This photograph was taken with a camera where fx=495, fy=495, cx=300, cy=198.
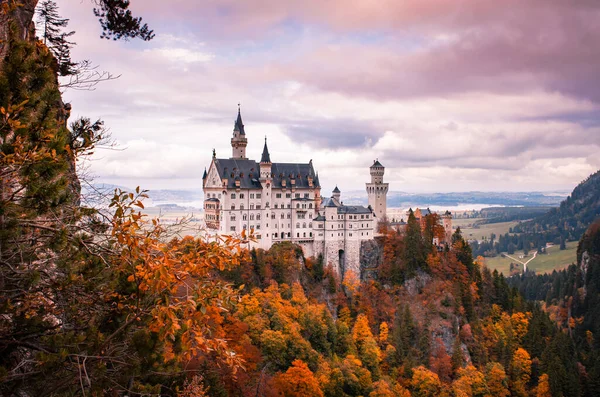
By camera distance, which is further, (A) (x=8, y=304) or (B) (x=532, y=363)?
(B) (x=532, y=363)

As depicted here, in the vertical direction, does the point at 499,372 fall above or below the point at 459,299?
below

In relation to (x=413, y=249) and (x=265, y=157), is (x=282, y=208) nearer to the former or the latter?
(x=265, y=157)

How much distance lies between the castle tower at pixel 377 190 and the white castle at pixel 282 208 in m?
3.98

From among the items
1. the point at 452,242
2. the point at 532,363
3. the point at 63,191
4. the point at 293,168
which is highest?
the point at 293,168

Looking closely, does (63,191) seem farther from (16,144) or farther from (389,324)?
(389,324)

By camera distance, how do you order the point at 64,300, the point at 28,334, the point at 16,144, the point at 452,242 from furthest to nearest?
the point at 452,242
the point at 64,300
the point at 28,334
the point at 16,144

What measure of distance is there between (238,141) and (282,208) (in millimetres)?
13157

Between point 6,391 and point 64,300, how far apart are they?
92.2 inches

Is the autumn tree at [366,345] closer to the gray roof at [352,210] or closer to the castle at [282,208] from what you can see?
the castle at [282,208]

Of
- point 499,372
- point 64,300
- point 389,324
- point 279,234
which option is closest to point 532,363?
point 499,372

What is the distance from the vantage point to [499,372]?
67.2 metres

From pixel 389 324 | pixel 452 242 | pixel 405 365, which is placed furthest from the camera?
pixel 452 242

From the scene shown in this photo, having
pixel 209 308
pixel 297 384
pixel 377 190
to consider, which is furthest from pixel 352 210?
pixel 209 308

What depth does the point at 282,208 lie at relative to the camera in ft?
254
